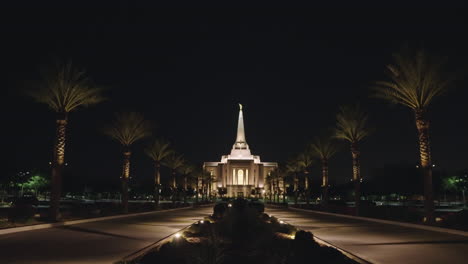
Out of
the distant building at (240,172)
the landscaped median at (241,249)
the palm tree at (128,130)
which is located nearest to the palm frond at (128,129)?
the palm tree at (128,130)

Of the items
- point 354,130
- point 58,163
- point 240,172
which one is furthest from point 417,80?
point 240,172

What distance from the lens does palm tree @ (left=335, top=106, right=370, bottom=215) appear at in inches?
1336

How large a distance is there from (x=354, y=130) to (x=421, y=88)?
35.7 feet

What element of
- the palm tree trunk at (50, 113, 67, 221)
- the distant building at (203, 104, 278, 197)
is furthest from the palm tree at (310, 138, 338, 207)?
the distant building at (203, 104, 278, 197)

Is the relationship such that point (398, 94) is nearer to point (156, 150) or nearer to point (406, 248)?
point (406, 248)

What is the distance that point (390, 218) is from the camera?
2734 cm

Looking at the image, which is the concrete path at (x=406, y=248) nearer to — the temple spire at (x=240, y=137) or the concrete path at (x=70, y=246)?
the concrete path at (x=70, y=246)

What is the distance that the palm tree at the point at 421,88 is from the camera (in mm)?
22797

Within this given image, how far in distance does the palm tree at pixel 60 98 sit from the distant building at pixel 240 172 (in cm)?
10769

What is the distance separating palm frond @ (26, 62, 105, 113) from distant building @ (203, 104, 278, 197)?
108 meters

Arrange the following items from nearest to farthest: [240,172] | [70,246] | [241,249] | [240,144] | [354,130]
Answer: [241,249]
[70,246]
[354,130]
[240,172]
[240,144]

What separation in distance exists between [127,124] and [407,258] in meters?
26.7

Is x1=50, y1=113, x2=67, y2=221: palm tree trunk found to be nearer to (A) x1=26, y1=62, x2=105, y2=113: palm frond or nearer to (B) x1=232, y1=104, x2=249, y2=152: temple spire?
(A) x1=26, y1=62, x2=105, y2=113: palm frond

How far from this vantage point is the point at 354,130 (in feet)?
112
